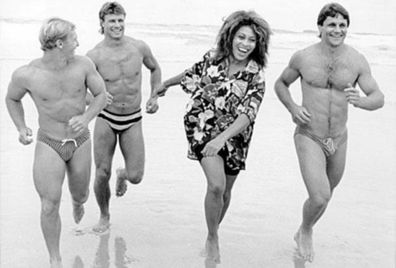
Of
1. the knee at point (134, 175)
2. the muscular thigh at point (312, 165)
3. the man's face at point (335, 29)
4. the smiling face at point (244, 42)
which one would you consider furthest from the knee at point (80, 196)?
the man's face at point (335, 29)

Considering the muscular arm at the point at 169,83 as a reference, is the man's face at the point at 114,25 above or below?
above

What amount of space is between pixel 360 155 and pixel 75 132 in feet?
16.9

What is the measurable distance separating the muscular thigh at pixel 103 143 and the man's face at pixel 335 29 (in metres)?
2.20

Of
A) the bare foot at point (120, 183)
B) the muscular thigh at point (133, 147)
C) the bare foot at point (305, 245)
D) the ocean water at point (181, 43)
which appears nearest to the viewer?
the bare foot at point (305, 245)

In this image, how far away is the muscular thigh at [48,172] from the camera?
5.55 metres

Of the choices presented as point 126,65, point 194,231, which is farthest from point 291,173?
point 126,65

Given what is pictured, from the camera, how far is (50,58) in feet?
18.7

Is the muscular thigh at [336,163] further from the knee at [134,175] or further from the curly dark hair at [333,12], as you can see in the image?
the knee at [134,175]

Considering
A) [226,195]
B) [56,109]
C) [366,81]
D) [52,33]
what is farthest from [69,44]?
[366,81]

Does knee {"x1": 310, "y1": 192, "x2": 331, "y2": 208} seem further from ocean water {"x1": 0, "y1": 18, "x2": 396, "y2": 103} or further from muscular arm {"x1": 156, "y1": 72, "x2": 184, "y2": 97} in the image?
ocean water {"x1": 0, "y1": 18, "x2": 396, "y2": 103}

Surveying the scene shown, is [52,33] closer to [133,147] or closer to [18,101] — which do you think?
[18,101]

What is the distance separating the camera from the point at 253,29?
6.03 meters

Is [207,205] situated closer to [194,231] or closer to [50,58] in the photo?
[194,231]

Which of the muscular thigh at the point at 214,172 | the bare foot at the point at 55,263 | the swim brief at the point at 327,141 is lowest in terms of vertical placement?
the bare foot at the point at 55,263
